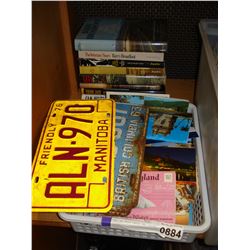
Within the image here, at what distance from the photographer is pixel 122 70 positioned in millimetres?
843

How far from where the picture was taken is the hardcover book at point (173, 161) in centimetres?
68

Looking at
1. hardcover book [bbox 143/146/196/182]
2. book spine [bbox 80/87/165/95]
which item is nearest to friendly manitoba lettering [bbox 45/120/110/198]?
hardcover book [bbox 143/146/196/182]

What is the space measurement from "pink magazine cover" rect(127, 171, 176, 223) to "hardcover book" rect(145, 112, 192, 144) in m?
0.10

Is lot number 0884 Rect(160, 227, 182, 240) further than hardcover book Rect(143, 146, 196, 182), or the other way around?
hardcover book Rect(143, 146, 196, 182)

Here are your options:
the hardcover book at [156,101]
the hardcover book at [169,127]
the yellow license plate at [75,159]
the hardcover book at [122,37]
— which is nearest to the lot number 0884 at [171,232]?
the yellow license plate at [75,159]

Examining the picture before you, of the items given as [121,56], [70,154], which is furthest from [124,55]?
[70,154]

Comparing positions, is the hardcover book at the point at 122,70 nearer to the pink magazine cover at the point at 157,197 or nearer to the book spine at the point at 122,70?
the book spine at the point at 122,70

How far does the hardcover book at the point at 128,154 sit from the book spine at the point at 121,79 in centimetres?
9

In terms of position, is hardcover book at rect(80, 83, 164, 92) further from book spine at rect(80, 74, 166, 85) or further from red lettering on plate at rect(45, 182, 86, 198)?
red lettering on plate at rect(45, 182, 86, 198)

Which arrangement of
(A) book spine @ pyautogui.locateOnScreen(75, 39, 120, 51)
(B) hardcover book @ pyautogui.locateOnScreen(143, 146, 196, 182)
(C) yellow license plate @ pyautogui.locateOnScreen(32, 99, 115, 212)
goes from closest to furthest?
(C) yellow license plate @ pyautogui.locateOnScreen(32, 99, 115, 212)
(B) hardcover book @ pyautogui.locateOnScreen(143, 146, 196, 182)
(A) book spine @ pyautogui.locateOnScreen(75, 39, 120, 51)

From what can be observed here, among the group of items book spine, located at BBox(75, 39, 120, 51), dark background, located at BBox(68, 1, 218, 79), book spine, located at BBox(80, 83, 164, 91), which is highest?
dark background, located at BBox(68, 1, 218, 79)

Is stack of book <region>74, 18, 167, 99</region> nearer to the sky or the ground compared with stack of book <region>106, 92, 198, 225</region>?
nearer to the sky

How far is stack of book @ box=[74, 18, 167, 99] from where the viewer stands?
2.64ft

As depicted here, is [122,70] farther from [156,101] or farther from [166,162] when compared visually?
[166,162]
